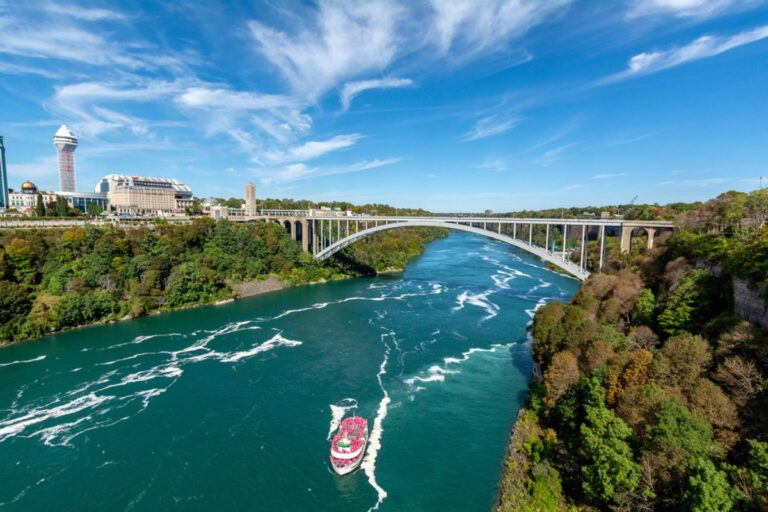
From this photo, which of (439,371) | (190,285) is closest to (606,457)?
(439,371)

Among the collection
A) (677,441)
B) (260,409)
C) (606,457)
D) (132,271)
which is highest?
(132,271)

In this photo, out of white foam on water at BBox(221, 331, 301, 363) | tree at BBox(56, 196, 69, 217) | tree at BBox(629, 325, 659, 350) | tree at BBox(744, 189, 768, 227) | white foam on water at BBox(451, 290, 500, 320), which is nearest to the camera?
tree at BBox(629, 325, 659, 350)

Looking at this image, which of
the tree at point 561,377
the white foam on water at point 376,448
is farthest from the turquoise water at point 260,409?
the tree at point 561,377

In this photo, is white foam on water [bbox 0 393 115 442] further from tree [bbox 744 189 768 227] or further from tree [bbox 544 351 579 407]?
tree [bbox 744 189 768 227]

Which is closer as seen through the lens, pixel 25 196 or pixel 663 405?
pixel 663 405

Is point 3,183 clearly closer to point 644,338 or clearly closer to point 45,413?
point 45,413

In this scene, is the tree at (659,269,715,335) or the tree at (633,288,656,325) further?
the tree at (633,288,656,325)

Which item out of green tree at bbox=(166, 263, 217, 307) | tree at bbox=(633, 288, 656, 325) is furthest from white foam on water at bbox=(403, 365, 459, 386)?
green tree at bbox=(166, 263, 217, 307)

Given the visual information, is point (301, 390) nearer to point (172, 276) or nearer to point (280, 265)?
point (172, 276)
